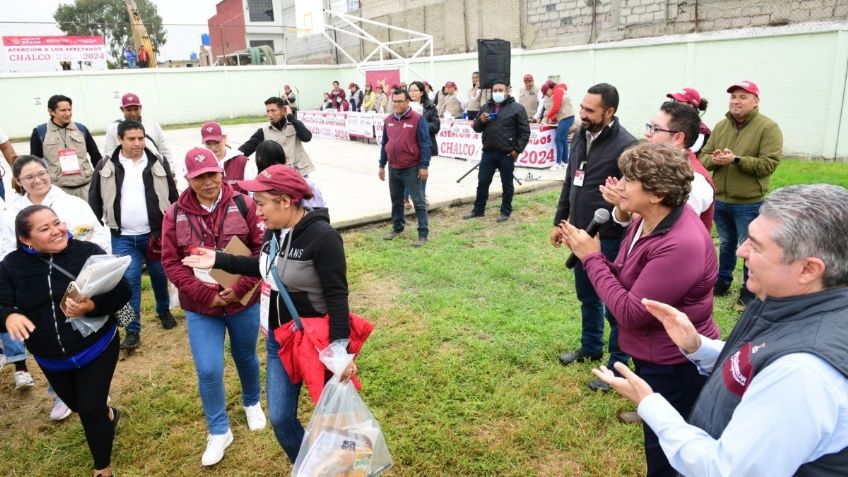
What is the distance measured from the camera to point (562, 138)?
12297 millimetres

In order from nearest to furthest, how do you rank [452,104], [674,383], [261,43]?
[674,383]
[452,104]
[261,43]

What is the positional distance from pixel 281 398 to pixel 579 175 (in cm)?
269

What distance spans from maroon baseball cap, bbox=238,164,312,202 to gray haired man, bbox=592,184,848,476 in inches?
68.5

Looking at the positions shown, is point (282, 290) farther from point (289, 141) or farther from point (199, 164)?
point (289, 141)

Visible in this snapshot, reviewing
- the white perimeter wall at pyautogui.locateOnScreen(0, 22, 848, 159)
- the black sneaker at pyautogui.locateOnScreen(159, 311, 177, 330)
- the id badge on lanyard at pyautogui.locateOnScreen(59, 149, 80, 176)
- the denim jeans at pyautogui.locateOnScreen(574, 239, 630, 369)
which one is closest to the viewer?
the denim jeans at pyautogui.locateOnScreen(574, 239, 630, 369)

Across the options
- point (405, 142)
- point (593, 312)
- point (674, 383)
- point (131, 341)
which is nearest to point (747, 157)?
point (593, 312)

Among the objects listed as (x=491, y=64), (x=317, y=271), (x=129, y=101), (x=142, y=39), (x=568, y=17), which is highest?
(x=142, y=39)

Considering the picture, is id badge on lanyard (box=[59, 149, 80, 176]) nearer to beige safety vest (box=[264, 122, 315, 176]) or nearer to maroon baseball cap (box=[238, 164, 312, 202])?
beige safety vest (box=[264, 122, 315, 176])

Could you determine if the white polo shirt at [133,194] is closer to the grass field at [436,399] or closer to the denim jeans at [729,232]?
the grass field at [436,399]

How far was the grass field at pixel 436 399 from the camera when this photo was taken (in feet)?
10.9

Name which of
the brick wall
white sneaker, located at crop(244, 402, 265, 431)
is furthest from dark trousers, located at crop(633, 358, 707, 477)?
the brick wall

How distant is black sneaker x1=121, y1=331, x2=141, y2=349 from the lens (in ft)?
16.0

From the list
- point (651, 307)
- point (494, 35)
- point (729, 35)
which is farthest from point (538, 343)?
point (494, 35)

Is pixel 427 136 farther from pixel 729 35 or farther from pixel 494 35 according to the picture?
pixel 494 35
